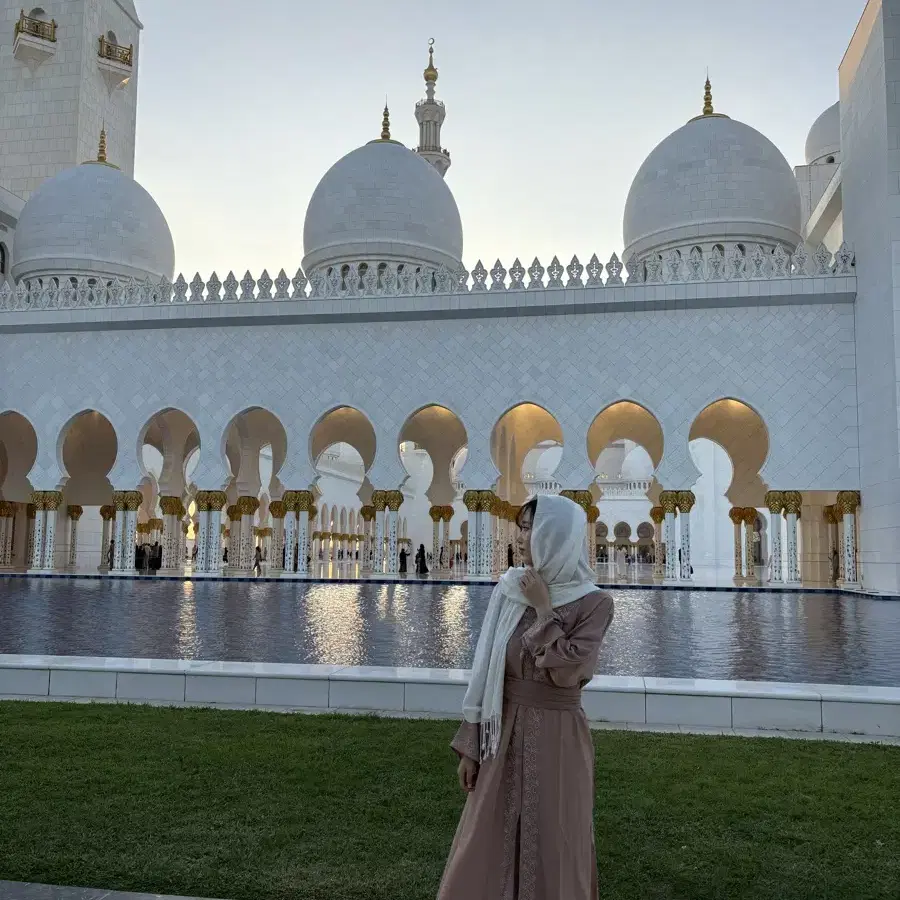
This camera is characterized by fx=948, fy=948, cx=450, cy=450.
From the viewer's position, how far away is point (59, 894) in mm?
2055

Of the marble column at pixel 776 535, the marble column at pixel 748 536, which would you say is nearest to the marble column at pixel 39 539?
the marble column at pixel 776 535

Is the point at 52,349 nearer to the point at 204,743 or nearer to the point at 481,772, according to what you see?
the point at 204,743

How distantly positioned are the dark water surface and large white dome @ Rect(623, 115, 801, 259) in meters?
6.72

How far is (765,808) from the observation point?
2758 millimetres

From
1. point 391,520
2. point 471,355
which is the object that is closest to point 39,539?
point 391,520

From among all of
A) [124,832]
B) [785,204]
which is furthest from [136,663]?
[785,204]

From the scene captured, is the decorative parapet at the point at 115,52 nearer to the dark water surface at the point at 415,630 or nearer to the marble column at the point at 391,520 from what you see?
the marble column at the point at 391,520

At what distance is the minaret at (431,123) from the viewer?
24.3 meters

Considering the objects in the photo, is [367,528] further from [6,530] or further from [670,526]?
[6,530]

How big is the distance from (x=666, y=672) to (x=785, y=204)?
13.1 meters

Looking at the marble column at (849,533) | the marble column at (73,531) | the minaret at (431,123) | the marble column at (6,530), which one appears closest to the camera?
the marble column at (849,533)

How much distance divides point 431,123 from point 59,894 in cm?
2422

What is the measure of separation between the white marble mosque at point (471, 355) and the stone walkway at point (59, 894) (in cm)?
1120

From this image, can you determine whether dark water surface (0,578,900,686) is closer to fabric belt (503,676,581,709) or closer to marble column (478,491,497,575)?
marble column (478,491,497,575)
